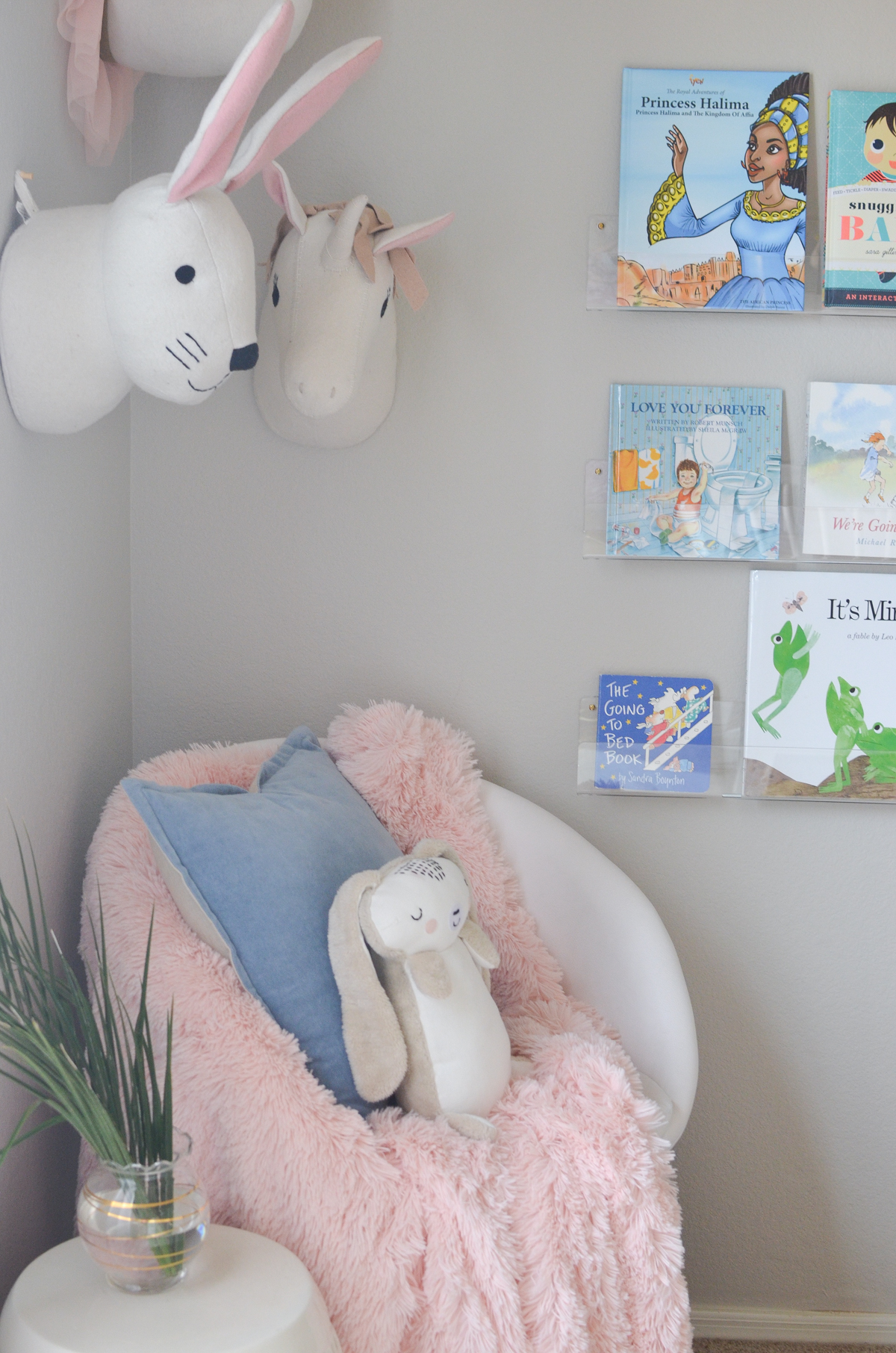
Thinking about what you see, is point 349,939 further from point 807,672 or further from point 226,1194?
point 807,672

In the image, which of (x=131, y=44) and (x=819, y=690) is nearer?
(x=131, y=44)

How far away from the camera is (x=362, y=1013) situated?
1.21 meters

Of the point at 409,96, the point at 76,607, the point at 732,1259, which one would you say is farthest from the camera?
the point at 732,1259

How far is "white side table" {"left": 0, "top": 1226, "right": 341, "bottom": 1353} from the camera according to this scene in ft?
2.88

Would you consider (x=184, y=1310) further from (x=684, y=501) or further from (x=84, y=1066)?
(x=684, y=501)

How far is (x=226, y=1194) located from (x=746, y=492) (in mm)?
1194

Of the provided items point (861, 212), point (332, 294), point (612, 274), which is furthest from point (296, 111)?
point (861, 212)

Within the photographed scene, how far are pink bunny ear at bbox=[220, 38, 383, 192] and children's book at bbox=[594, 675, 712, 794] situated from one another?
89 cm

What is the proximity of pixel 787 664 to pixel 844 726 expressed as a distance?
132 millimetres

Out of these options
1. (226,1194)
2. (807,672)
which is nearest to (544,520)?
(807,672)

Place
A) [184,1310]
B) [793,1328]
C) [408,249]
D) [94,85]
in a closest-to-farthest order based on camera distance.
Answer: [184,1310], [94,85], [408,249], [793,1328]

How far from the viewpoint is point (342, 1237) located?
106cm

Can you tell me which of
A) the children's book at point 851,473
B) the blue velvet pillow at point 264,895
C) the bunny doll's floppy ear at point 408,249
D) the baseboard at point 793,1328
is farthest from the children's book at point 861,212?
the baseboard at point 793,1328

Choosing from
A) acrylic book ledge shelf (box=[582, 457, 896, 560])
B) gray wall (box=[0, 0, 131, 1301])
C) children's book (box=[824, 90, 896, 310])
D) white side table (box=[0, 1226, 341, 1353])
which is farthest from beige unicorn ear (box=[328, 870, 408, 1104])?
children's book (box=[824, 90, 896, 310])
